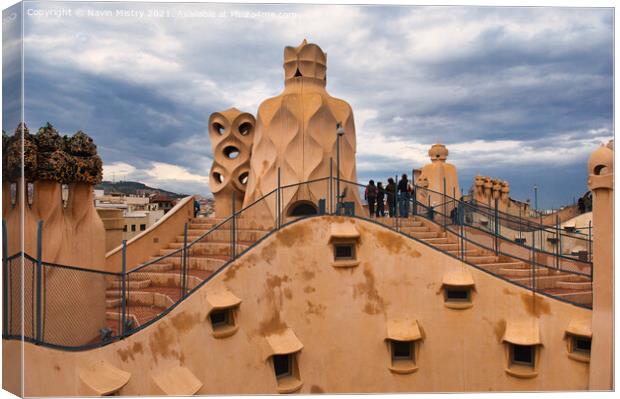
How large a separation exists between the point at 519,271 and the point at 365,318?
3.48 metres

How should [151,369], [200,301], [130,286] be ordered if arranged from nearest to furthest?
[151,369] < [200,301] < [130,286]

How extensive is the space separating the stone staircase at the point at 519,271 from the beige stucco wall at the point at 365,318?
1.76ft

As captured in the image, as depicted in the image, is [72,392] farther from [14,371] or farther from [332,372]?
[332,372]

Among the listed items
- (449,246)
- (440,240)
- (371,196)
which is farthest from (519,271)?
(371,196)

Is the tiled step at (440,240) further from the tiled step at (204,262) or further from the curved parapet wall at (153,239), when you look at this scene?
the curved parapet wall at (153,239)

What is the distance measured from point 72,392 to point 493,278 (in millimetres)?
7499

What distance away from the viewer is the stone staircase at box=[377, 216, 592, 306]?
886 cm

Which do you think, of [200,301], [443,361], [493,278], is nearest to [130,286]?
[200,301]

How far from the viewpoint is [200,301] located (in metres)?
7.62

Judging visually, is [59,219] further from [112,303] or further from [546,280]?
[546,280]

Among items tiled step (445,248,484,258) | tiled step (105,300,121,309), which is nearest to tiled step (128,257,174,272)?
tiled step (105,300,121,309)

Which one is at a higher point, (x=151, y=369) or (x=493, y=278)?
(x=493, y=278)

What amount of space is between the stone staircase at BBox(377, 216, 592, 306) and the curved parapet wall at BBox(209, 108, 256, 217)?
649cm

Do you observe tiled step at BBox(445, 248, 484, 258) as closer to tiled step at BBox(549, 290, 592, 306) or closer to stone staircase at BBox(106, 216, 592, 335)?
stone staircase at BBox(106, 216, 592, 335)
